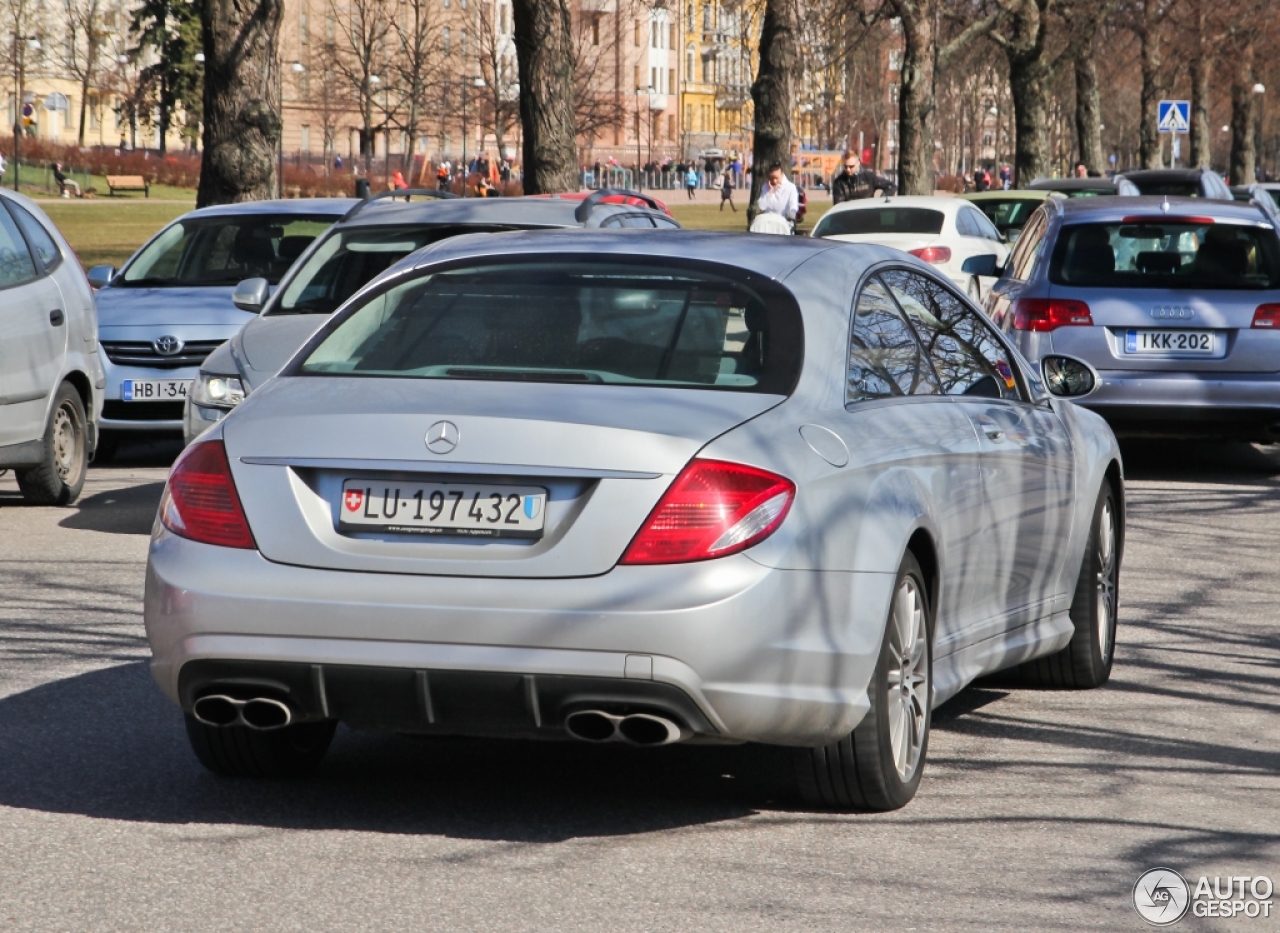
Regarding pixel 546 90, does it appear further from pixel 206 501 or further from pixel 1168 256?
pixel 206 501

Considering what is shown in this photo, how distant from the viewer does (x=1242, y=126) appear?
63.7 m

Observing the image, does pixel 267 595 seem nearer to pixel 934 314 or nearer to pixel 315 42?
pixel 934 314

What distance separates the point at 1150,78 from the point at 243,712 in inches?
2206

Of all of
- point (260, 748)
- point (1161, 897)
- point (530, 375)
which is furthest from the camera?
point (260, 748)

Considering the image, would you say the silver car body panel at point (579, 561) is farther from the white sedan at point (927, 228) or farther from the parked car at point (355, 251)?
the white sedan at point (927, 228)

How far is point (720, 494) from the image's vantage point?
477 centimetres

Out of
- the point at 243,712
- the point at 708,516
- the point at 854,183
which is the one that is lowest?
the point at 243,712

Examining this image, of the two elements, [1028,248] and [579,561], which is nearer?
[579,561]

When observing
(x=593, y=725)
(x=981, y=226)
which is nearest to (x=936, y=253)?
(x=981, y=226)

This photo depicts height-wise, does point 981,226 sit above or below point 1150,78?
below

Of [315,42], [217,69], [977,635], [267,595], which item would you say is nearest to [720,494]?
[267,595]

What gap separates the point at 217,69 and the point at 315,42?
74.7 m

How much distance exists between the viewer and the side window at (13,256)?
11.4 metres

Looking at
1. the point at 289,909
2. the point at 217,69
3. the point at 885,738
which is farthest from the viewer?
the point at 217,69
